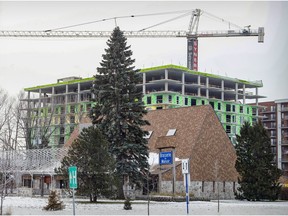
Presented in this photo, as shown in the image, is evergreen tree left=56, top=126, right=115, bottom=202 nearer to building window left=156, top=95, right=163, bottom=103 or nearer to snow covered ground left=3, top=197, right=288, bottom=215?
snow covered ground left=3, top=197, right=288, bottom=215

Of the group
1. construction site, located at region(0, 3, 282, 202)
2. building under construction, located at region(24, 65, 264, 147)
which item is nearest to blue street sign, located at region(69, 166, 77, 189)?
construction site, located at region(0, 3, 282, 202)

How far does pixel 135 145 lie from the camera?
4431 cm

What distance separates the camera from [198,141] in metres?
54.6

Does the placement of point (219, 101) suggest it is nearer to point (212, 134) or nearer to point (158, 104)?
point (158, 104)

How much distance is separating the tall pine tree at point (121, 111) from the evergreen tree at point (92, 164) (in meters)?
5.43

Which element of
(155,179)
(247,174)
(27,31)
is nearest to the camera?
(247,174)

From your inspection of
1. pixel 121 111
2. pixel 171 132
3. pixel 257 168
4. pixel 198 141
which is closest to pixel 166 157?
pixel 121 111

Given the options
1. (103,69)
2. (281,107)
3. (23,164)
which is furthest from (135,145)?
(281,107)

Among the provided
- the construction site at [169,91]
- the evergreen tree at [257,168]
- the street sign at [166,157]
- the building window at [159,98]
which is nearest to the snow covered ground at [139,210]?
the street sign at [166,157]

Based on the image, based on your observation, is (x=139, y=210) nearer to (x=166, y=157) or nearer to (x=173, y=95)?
(x=166, y=157)

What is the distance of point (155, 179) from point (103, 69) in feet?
42.1

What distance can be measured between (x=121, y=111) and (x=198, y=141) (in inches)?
496

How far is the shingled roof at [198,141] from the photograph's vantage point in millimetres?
54125

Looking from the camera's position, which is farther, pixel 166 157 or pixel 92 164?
pixel 166 157
